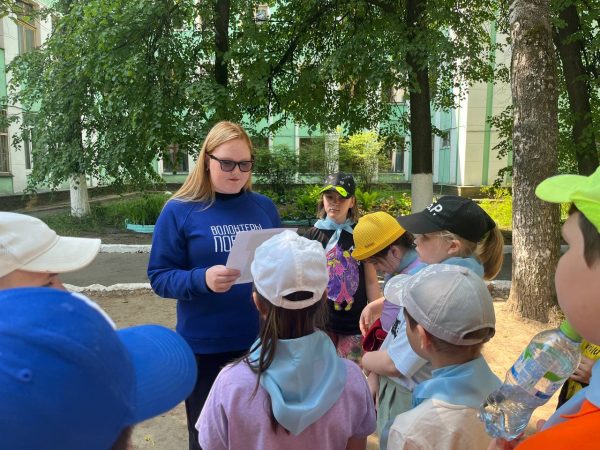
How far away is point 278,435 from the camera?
1392 mm

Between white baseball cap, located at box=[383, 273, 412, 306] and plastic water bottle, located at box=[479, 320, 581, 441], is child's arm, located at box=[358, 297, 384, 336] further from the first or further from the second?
plastic water bottle, located at box=[479, 320, 581, 441]

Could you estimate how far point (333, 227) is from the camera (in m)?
3.29

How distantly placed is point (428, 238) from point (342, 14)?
8.24m

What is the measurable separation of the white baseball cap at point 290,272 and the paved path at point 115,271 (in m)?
6.04

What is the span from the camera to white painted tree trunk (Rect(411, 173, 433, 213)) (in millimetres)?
8797

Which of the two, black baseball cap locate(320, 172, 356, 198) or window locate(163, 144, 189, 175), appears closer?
black baseball cap locate(320, 172, 356, 198)

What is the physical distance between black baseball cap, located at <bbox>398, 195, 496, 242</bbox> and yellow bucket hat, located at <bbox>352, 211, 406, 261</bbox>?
30 centimetres

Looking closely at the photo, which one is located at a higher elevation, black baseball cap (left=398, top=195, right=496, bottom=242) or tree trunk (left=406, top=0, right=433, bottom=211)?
tree trunk (left=406, top=0, right=433, bottom=211)

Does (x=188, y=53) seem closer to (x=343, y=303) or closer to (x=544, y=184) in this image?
(x=343, y=303)

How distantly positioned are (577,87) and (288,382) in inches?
348

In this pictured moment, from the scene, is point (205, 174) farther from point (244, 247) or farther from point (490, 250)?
point (490, 250)

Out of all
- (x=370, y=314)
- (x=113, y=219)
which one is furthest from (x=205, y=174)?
(x=113, y=219)

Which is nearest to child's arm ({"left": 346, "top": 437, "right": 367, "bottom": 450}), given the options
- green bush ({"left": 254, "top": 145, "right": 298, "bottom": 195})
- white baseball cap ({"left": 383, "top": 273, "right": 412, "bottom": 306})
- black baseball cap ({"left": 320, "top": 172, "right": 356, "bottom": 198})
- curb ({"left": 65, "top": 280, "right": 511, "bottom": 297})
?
white baseball cap ({"left": 383, "top": 273, "right": 412, "bottom": 306})

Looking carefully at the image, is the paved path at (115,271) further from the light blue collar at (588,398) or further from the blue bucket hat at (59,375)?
the light blue collar at (588,398)
